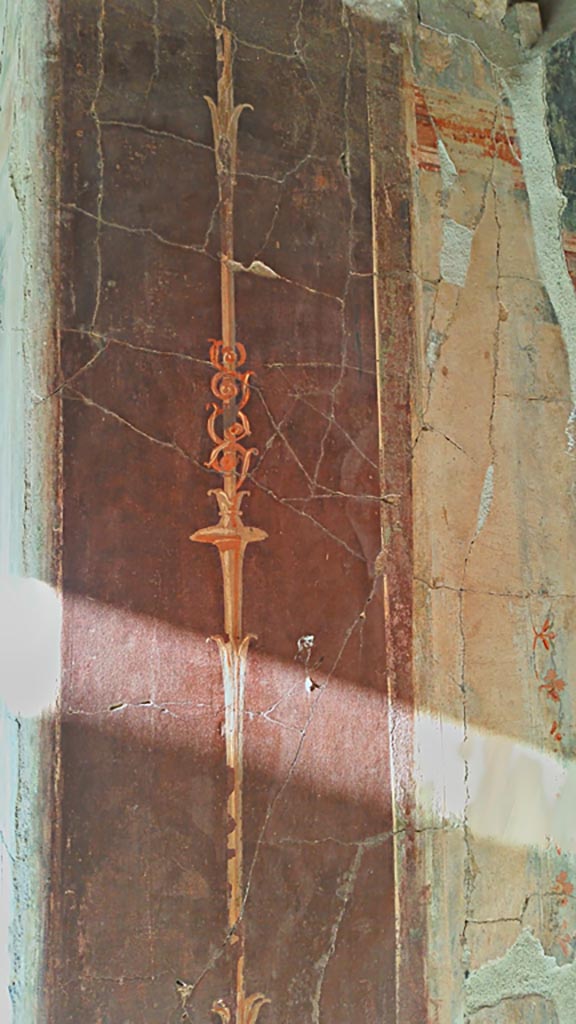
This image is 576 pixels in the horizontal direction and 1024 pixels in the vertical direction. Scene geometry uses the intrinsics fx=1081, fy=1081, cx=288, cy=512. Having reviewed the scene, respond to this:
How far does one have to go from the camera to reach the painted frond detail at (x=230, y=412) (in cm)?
248

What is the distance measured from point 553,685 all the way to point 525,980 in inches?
28.5

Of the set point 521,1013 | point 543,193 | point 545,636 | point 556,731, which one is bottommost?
point 521,1013

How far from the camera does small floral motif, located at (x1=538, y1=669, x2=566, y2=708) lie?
2.81 meters

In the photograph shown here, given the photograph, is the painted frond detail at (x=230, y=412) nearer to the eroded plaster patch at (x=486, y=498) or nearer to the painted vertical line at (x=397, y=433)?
the painted vertical line at (x=397, y=433)

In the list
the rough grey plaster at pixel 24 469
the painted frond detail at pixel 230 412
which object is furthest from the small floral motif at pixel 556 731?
the rough grey plaster at pixel 24 469

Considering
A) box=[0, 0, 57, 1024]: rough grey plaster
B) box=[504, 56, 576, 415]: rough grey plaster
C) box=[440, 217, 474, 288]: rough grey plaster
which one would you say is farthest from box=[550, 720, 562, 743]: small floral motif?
box=[0, 0, 57, 1024]: rough grey plaster

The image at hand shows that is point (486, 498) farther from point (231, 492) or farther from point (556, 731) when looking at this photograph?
point (231, 492)

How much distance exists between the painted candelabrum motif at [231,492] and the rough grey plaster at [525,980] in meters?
0.58

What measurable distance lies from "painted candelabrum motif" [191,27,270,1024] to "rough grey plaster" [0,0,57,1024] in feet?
1.24

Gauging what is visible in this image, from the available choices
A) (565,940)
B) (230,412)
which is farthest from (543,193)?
(565,940)

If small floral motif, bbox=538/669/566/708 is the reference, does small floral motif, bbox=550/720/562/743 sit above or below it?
below

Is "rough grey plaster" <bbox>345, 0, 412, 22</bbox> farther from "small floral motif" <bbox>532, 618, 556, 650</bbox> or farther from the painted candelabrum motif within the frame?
"small floral motif" <bbox>532, 618, 556, 650</bbox>

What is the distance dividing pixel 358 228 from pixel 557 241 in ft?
2.12

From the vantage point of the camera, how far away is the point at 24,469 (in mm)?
2311
